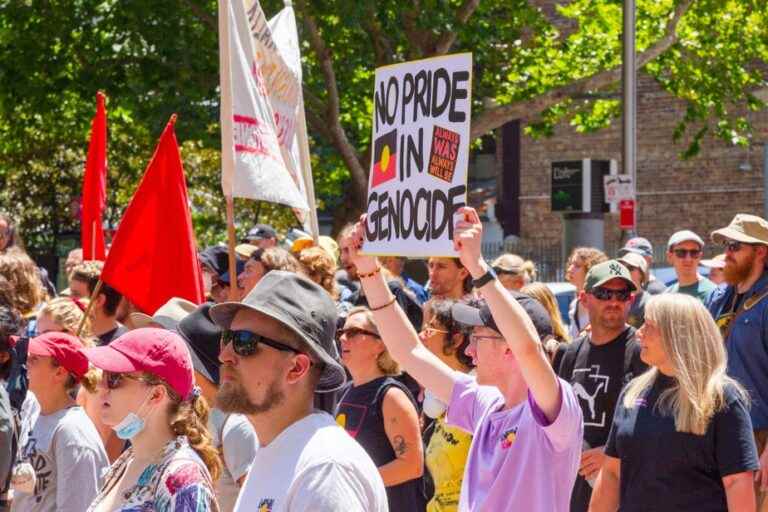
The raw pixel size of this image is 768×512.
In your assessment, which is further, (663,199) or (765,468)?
(663,199)

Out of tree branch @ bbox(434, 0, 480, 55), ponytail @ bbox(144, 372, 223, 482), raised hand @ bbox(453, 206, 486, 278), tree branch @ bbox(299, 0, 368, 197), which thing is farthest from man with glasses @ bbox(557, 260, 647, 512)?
tree branch @ bbox(434, 0, 480, 55)

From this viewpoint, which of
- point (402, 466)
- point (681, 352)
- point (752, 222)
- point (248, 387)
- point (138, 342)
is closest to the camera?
point (248, 387)

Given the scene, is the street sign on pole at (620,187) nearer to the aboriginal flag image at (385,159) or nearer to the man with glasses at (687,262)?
the man with glasses at (687,262)

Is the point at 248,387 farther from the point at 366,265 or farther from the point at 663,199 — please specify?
the point at 663,199

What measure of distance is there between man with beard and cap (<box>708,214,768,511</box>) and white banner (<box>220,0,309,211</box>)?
2.58m

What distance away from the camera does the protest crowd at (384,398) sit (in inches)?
150

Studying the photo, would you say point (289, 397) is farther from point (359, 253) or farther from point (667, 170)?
point (667, 170)

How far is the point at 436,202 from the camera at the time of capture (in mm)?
5391

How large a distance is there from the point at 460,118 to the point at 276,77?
4099 millimetres

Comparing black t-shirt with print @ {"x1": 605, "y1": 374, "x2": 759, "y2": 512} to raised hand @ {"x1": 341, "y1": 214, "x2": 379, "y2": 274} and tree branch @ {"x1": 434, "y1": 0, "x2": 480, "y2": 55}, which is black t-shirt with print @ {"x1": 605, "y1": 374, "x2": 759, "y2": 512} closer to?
raised hand @ {"x1": 341, "y1": 214, "x2": 379, "y2": 274}

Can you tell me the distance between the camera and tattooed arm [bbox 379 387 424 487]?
20.6 feet

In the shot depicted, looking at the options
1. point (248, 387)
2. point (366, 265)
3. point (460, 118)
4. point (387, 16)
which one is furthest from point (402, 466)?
point (387, 16)

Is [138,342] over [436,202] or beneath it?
beneath

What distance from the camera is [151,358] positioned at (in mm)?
4320
